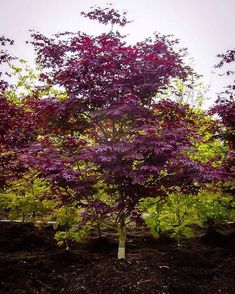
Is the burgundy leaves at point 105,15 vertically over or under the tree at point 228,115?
over

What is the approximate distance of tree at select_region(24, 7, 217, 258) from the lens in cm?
560

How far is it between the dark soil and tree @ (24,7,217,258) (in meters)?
0.91

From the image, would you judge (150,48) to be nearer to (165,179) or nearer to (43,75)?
(43,75)

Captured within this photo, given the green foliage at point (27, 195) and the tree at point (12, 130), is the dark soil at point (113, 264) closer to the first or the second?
the green foliage at point (27, 195)

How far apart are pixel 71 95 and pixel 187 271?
4258 millimetres

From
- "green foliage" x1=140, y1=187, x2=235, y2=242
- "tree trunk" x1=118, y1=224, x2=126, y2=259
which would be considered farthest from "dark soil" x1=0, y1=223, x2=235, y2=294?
"green foliage" x1=140, y1=187, x2=235, y2=242

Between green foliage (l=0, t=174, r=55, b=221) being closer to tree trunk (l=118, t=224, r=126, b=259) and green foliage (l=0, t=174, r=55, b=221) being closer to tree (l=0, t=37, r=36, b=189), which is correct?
tree (l=0, t=37, r=36, b=189)

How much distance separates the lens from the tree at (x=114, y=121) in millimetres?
5598

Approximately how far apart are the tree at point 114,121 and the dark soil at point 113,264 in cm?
91

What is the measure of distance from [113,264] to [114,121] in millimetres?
2697

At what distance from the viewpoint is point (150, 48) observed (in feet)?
21.7

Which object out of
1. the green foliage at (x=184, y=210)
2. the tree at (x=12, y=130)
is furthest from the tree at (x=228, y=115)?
the tree at (x=12, y=130)

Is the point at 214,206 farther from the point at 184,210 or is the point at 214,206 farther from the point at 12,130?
the point at 12,130

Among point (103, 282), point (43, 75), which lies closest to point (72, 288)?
point (103, 282)
